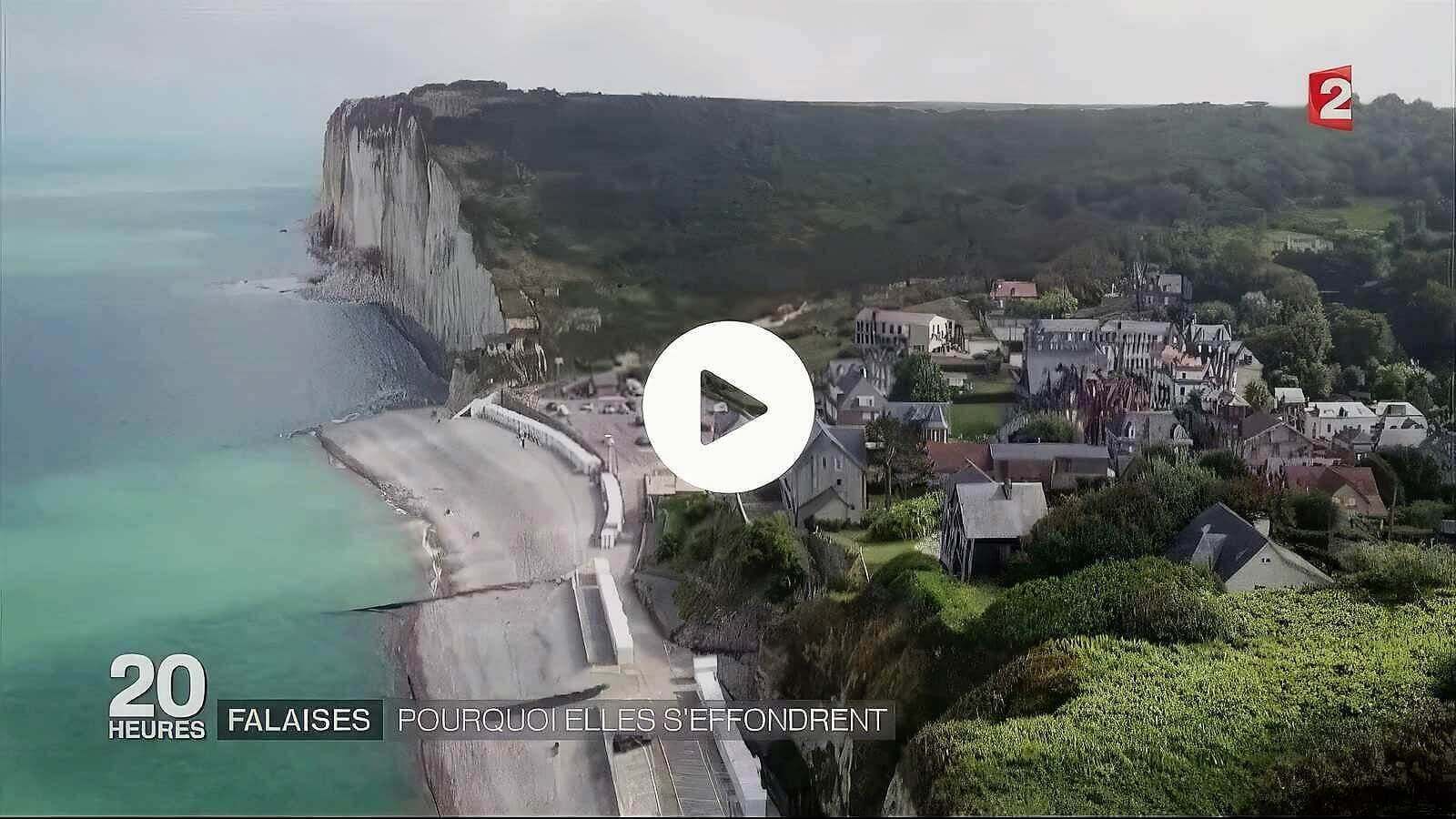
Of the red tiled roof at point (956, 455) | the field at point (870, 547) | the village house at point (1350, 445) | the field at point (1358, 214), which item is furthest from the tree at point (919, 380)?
the field at point (1358, 214)

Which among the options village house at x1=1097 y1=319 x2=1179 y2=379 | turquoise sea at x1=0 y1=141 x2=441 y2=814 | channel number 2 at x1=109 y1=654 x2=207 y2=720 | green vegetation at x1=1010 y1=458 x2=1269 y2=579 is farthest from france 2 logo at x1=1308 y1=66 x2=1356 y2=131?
channel number 2 at x1=109 y1=654 x2=207 y2=720

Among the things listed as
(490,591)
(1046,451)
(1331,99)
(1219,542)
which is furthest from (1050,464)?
(490,591)

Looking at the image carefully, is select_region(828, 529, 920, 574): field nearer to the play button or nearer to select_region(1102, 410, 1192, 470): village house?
the play button

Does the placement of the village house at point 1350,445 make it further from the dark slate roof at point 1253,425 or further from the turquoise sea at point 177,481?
the turquoise sea at point 177,481

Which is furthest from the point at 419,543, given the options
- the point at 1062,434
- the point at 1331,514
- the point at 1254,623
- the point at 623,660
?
the point at 1331,514

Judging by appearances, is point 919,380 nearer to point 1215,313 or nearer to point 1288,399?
point 1215,313
